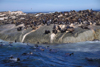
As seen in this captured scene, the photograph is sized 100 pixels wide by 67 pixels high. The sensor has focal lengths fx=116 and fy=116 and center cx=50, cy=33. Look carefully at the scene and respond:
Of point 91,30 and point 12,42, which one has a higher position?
point 91,30

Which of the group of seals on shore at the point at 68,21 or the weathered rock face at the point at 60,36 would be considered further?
the group of seals on shore at the point at 68,21

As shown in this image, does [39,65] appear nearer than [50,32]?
Yes

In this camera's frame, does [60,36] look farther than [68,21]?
No

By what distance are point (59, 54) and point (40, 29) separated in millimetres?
5521

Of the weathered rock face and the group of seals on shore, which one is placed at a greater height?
the group of seals on shore

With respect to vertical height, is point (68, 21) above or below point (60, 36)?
above

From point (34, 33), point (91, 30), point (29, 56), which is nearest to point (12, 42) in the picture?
point (34, 33)

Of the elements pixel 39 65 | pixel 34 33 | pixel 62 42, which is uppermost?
pixel 34 33

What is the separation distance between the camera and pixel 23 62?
6.95m

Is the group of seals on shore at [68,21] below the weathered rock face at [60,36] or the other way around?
the other way around

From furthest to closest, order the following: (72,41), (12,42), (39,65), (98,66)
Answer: (12,42), (72,41), (39,65), (98,66)

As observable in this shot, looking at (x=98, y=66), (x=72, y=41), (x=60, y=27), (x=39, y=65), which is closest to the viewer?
(x=98, y=66)

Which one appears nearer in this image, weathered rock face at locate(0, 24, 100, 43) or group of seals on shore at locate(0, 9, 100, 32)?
weathered rock face at locate(0, 24, 100, 43)

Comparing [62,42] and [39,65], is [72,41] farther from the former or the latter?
[39,65]
